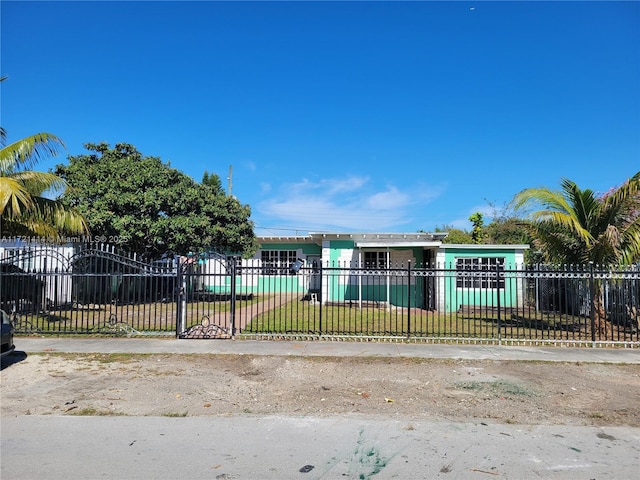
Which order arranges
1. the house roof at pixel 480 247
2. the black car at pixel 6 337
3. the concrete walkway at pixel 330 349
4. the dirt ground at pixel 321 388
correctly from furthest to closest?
the house roof at pixel 480 247 < the concrete walkway at pixel 330 349 < the black car at pixel 6 337 < the dirt ground at pixel 321 388

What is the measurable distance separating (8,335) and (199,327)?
12.9ft

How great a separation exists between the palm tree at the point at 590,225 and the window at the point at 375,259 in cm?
893

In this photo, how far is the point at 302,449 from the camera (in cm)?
445

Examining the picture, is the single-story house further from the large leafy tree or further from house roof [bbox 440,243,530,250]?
the large leafy tree

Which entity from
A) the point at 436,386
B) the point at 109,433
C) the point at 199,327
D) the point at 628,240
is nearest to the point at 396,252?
the point at 628,240

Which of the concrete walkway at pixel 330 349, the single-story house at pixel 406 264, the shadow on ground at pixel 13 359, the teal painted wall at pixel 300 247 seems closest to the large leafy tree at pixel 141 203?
the single-story house at pixel 406 264

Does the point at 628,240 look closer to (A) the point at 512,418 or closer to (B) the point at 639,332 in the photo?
(B) the point at 639,332

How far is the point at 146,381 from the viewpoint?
7000 mm

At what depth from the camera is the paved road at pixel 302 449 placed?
3934mm

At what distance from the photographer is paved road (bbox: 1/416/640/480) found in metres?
3.93

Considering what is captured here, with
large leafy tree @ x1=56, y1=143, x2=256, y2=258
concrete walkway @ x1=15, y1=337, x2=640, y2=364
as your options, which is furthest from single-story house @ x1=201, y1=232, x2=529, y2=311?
concrete walkway @ x1=15, y1=337, x2=640, y2=364

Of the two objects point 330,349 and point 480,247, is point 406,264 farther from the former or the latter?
point 330,349

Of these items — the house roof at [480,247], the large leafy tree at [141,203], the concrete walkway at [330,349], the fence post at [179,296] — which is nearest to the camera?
the concrete walkway at [330,349]

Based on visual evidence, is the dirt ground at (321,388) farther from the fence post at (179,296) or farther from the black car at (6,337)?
the fence post at (179,296)
